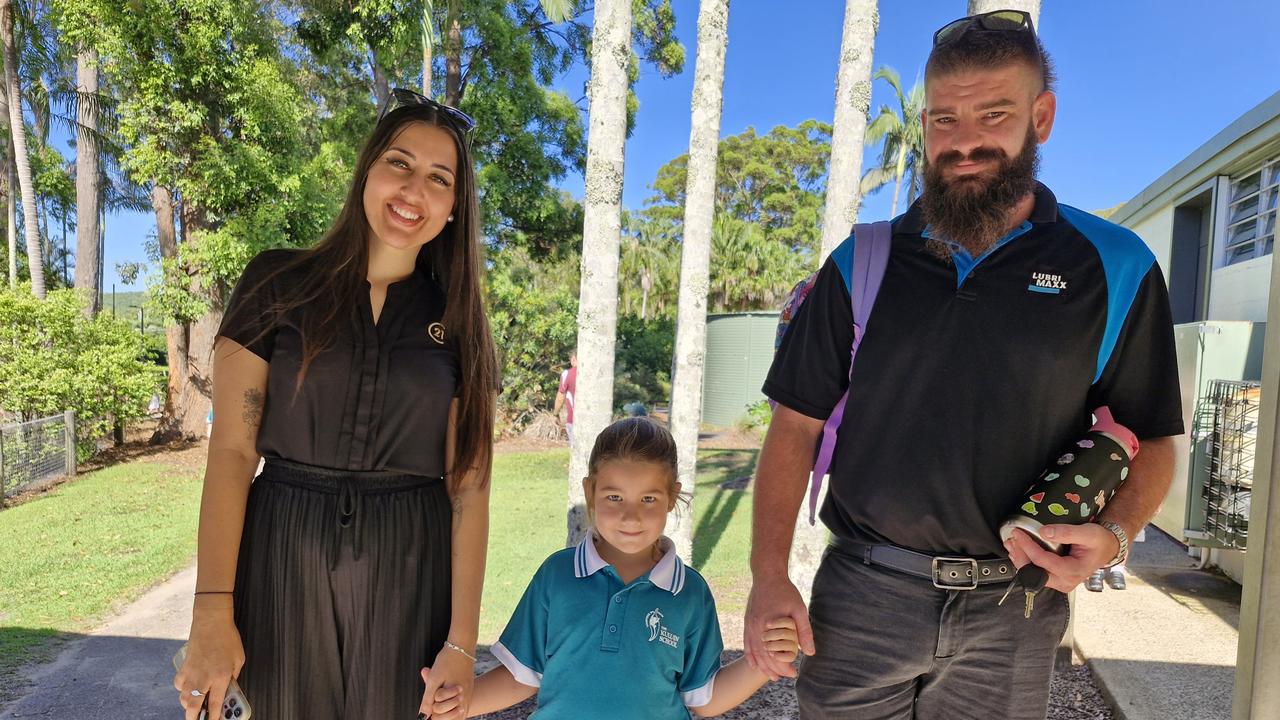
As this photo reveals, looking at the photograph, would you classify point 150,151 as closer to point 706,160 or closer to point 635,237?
point 706,160

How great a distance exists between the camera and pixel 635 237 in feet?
136

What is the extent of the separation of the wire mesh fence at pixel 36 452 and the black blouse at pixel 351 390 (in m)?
10.2

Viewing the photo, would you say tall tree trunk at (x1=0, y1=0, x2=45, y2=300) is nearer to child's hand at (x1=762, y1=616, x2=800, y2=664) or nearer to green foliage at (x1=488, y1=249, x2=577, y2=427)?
green foliage at (x1=488, y1=249, x2=577, y2=427)

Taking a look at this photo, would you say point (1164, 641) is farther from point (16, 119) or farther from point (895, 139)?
point (895, 139)

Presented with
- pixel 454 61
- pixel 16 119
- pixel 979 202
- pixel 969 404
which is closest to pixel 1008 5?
pixel 979 202

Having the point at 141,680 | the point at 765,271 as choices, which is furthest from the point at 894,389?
the point at 765,271

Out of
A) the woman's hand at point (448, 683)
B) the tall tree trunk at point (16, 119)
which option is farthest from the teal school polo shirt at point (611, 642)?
the tall tree trunk at point (16, 119)

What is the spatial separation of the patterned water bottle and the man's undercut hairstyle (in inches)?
32.9

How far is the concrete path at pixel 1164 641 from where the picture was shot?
393 cm

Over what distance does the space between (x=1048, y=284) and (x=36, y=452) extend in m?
12.7

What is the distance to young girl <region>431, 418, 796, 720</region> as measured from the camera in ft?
6.27

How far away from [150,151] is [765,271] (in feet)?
73.7

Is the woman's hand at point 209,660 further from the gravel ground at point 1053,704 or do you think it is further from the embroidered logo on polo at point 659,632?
the gravel ground at point 1053,704

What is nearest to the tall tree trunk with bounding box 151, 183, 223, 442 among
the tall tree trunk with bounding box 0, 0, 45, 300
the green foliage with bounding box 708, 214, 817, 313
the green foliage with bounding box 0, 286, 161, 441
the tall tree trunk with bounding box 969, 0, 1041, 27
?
the green foliage with bounding box 0, 286, 161, 441
